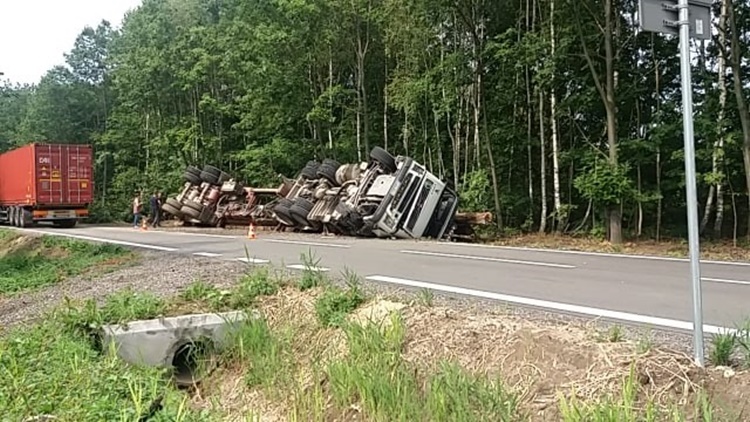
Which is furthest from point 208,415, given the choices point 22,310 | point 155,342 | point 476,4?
point 476,4

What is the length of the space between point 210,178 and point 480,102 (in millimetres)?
13338

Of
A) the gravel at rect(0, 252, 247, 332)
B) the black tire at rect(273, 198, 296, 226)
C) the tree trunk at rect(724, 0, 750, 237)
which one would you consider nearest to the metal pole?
the gravel at rect(0, 252, 247, 332)

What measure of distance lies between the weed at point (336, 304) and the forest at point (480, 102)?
1253 cm

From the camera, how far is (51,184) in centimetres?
3053

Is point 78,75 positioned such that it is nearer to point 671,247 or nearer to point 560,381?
point 671,247

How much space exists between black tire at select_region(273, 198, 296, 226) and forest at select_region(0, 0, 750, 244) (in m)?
6.70

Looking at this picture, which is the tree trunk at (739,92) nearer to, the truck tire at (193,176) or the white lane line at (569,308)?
the white lane line at (569,308)

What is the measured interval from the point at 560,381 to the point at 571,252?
10660mm

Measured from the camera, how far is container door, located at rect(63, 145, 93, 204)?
31172mm

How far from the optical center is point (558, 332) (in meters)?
4.79

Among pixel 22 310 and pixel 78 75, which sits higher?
pixel 78 75

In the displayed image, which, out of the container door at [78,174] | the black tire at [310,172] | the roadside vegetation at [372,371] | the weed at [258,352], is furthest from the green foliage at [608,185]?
the container door at [78,174]

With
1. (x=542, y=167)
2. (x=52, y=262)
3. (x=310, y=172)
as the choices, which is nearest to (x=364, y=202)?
(x=310, y=172)

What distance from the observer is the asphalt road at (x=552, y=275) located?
6836 millimetres
